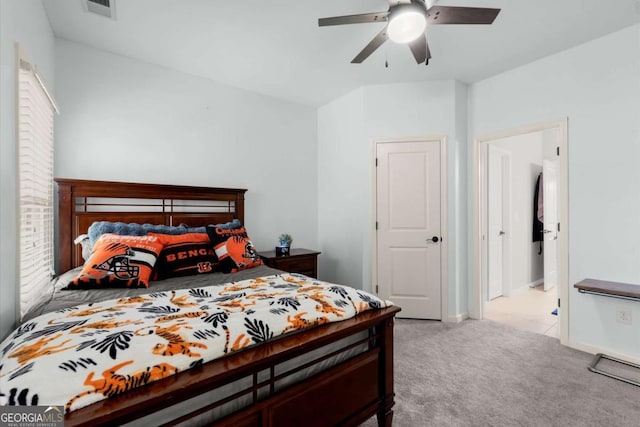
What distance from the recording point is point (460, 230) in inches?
137

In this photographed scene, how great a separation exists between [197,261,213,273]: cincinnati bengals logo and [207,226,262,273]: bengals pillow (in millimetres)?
96

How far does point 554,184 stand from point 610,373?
3.77 m

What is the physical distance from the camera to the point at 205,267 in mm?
2461

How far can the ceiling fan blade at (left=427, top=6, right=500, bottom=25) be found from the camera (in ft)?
5.82

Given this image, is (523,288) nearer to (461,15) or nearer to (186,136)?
(461,15)

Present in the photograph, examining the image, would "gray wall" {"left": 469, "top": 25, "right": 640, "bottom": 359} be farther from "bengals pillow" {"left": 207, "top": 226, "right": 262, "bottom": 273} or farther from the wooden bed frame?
"bengals pillow" {"left": 207, "top": 226, "right": 262, "bottom": 273}

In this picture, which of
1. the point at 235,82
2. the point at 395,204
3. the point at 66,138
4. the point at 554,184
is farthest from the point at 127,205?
the point at 554,184

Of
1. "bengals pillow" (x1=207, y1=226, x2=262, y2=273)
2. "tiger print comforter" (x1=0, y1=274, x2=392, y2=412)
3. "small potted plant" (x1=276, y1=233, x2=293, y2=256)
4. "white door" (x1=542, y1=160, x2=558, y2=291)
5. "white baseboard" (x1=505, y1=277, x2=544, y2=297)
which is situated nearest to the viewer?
"tiger print comforter" (x1=0, y1=274, x2=392, y2=412)

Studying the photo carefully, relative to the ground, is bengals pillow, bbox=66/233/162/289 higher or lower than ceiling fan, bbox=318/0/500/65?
lower

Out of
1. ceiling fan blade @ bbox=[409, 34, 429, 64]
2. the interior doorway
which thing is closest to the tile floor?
the interior doorway

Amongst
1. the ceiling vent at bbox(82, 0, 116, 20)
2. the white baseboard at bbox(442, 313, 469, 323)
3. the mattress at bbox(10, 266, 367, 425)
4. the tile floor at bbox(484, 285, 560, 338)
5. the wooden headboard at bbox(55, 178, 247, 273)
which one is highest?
the ceiling vent at bbox(82, 0, 116, 20)

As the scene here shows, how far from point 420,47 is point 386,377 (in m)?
2.29

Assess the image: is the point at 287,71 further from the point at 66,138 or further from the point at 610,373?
the point at 610,373

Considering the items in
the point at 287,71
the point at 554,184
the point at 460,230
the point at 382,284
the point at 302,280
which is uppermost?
the point at 287,71
